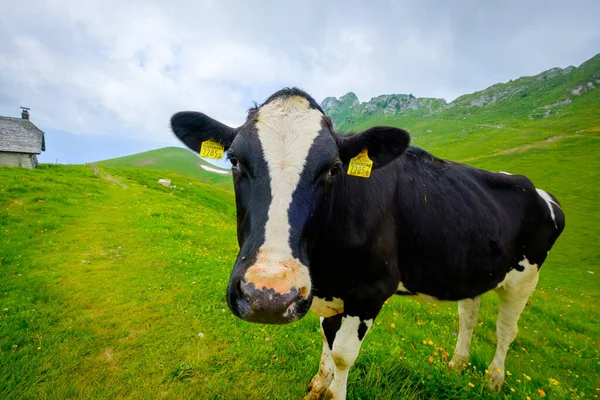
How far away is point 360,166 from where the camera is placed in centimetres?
321

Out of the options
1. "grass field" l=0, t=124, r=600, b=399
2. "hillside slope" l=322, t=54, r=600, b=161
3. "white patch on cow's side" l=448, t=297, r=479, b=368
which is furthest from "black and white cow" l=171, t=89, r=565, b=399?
"hillside slope" l=322, t=54, r=600, b=161

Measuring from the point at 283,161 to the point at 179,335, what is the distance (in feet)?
15.0

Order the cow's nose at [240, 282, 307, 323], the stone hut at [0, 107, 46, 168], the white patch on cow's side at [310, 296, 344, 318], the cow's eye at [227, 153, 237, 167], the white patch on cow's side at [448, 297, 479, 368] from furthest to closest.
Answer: the stone hut at [0, 107, 46, 168] → the white patch on cow's side at [448, 297, 479, 368] → the white patch on cow's side at [310, 296, 344, 318] → the cow's eye at [227, 153, 237, 167] → the cow's nose at [240, 282, 307, 323]

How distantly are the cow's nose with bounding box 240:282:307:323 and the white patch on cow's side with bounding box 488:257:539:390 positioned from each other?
4.35 meters

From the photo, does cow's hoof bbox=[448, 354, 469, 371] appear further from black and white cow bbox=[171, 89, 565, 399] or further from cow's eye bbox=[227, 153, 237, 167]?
cow's eye bbox=[227, 153, 237, 167]

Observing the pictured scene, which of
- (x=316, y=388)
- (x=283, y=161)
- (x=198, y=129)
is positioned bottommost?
(x=316, y=388)

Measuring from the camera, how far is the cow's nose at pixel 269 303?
1.93 m

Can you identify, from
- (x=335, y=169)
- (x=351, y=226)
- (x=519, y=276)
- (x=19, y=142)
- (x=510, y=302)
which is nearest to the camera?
(x=335, y=169)

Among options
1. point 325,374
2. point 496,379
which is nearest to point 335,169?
point 325,374

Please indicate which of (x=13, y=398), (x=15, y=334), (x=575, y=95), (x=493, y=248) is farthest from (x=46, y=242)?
(x=575, y=95)

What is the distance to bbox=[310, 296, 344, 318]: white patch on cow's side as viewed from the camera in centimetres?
343

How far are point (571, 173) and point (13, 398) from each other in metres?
69.4

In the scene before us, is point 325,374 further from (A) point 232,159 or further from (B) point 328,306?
(A) point 232,159

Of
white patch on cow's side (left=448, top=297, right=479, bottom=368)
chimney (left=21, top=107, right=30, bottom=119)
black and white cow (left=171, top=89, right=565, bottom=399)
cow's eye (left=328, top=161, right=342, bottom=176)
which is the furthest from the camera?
chimney (left=21, top=107, right=30, bottom=119)
